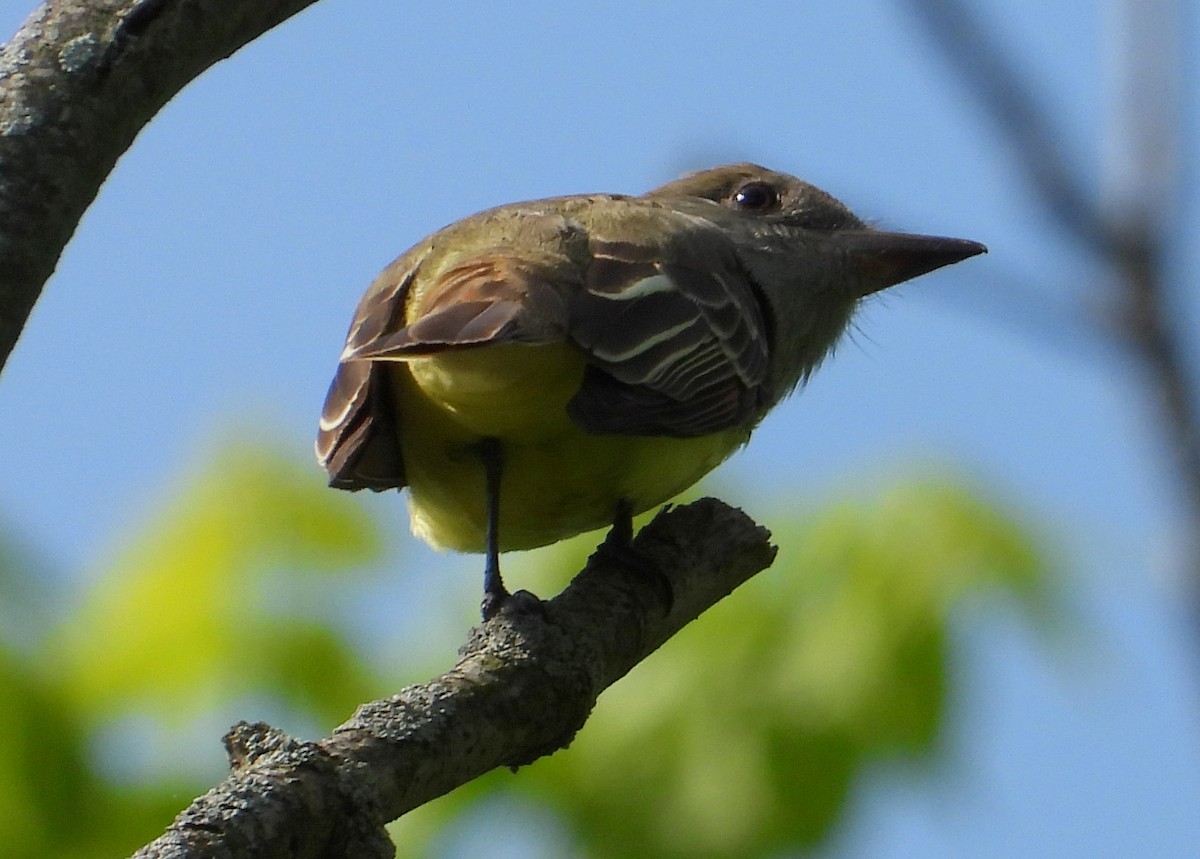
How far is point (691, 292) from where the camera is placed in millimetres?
5102

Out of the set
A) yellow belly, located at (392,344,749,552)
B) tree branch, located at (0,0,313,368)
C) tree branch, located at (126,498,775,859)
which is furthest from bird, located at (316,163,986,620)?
tree branch, located at (0,0,313,368)

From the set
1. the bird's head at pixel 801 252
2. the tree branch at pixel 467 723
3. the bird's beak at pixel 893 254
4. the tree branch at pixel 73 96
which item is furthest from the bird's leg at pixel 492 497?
the bird's beak at pixel 893 254

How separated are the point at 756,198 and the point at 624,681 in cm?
187

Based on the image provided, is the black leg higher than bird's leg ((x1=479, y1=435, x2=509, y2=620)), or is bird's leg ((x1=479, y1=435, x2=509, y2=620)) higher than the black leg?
bird's leg ((x1=479, y1=435, x2=509, y2=620))

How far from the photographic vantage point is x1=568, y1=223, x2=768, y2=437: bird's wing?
4.38 metres

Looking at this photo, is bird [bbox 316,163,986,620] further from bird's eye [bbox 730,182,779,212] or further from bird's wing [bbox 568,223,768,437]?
bird's eye [bbox 730,182,779,212]

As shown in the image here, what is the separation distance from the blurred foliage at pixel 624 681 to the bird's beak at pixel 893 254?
30.1 inches

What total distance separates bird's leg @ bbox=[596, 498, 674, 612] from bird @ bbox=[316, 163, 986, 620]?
1cm

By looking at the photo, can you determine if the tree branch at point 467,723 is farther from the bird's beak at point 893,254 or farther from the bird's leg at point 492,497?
the bird's beak at point 893,254

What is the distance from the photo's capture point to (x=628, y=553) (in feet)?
14.8

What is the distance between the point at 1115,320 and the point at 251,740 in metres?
1.60

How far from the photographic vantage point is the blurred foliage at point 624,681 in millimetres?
5297

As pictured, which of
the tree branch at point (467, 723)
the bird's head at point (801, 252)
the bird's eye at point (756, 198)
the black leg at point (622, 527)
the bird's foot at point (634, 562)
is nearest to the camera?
the tree branch at point (467, 723)

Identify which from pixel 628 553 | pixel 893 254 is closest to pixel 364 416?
pixel 628 553
